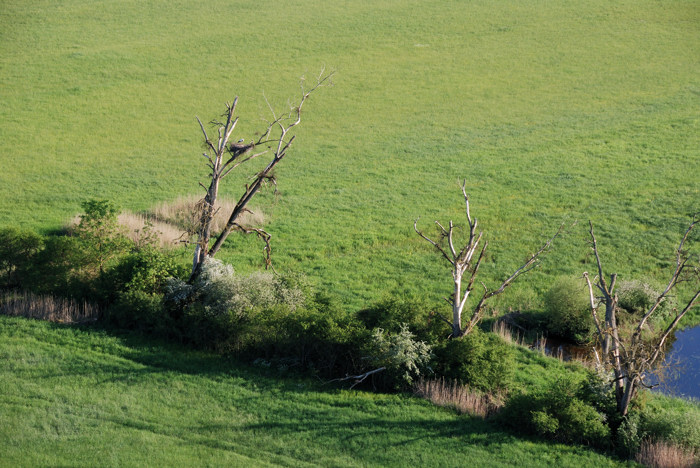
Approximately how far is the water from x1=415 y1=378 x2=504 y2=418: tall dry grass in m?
6.29

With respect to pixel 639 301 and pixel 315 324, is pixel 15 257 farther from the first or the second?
pixel 639 301

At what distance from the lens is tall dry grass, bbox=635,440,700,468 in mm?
17672

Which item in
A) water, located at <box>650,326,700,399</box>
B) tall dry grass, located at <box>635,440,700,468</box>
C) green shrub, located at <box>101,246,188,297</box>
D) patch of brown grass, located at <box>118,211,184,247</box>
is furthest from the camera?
patch of brown grass, located at <box>118,211,184,247</box>

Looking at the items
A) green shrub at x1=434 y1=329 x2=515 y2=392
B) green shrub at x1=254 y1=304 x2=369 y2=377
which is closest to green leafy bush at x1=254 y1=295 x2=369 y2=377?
green shrub at x1=254 y1=304 x2=369 y2=377

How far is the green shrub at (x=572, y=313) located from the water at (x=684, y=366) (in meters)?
2.99

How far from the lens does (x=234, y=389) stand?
20.3 meters

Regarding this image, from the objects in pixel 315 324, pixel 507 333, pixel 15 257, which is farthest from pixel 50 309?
pixel 507 333

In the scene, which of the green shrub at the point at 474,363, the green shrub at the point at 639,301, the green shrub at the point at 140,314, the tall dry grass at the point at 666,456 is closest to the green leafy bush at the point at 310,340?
the green shrub at the point at 474,363

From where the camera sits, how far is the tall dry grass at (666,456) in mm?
17672

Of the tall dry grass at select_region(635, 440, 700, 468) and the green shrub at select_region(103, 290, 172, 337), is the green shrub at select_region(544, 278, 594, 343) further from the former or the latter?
the green shrub at select_region(103, 290, 172, 337)

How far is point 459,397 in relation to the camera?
20094 millimetres

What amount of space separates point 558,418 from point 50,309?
15852mm

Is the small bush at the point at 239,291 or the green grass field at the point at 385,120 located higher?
the green grass field at the point at 385,120

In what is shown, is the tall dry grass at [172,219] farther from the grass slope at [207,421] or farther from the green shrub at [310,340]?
the grass slope at [207,421]
